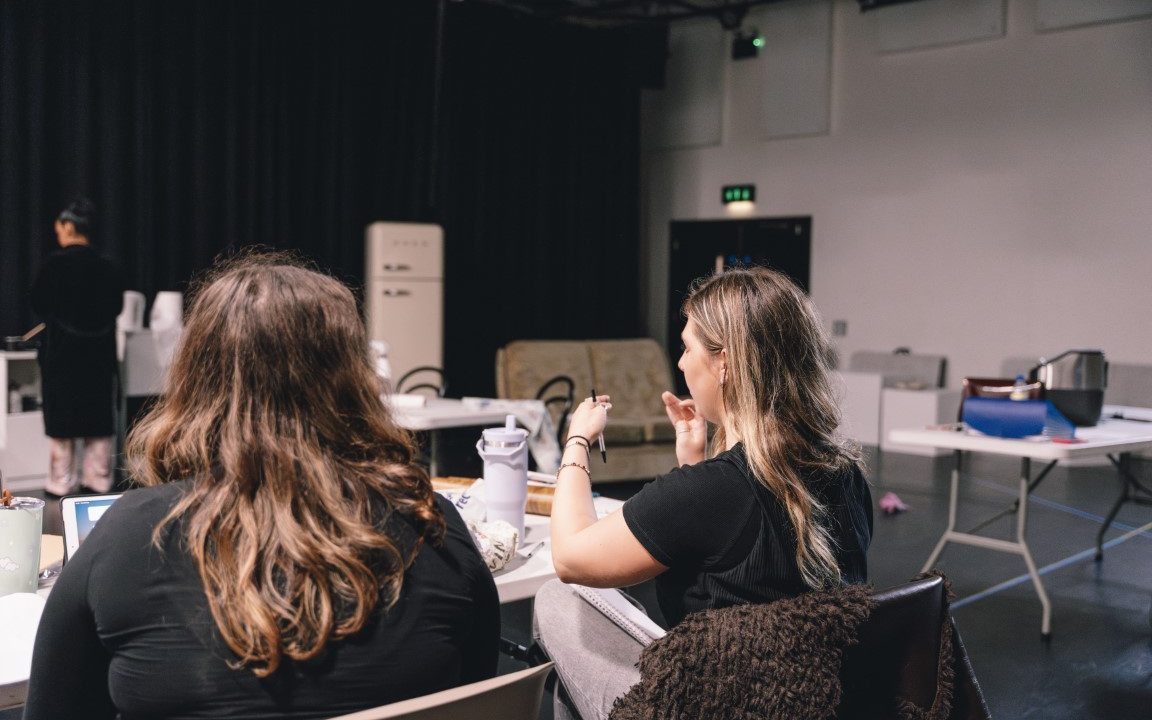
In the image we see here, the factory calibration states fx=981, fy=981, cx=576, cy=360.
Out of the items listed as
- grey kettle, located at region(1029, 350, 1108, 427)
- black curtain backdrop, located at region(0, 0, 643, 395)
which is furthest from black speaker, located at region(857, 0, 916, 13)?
grey kettle, located at region(1029, 350, 1108, 427)

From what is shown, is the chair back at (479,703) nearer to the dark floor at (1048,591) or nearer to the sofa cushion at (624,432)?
the dark floor at (1048,591)

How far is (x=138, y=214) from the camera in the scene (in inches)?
273

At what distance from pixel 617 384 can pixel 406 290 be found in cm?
182

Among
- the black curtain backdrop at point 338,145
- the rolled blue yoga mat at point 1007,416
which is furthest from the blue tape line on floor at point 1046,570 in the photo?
the black curtain backdrop at point 338,145

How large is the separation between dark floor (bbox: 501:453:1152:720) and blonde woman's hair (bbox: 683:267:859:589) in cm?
158

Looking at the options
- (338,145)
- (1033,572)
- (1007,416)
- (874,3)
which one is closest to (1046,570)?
(1033,572)

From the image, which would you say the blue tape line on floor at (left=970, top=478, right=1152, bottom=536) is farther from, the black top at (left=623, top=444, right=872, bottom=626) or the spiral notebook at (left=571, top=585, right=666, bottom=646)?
the black top at (left=623, top=444, right=872, bottom=626)

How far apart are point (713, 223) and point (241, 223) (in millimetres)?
4561

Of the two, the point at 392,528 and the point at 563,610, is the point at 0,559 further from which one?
the point at 563,610

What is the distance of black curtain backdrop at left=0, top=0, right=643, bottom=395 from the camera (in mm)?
6531

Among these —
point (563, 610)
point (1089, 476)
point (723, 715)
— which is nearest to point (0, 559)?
point (563, 610)

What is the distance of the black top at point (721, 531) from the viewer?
1.49 meters

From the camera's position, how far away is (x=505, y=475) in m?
2.01

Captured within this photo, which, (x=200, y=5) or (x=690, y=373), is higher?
(x=200, y=5)
